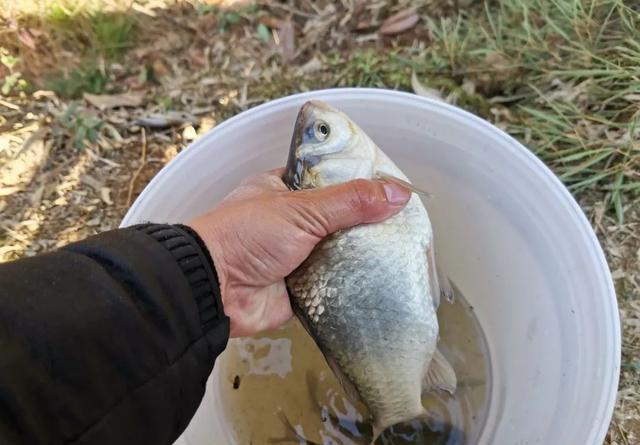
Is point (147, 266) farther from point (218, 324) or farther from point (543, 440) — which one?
point (543, 440)

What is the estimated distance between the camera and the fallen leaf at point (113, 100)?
269 cm

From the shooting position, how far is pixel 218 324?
4.65ft

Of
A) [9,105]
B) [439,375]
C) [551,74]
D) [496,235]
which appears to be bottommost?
[439,375]

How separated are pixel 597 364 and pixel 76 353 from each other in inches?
48.5

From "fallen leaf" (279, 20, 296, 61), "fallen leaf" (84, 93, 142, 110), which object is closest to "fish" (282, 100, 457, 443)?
"fallen leaf" (279, 20, 296, 61)

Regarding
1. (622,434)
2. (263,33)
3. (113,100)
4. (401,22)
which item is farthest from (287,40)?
(622,434)

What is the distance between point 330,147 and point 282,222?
257 mm

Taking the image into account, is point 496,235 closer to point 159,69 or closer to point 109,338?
point 109,338

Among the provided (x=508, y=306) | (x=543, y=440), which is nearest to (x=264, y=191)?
(x=508, y=306)

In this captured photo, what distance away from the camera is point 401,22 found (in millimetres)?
2721

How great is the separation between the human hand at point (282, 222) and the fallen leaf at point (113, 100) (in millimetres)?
1255

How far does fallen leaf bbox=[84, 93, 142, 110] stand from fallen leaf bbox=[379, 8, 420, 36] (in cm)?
116

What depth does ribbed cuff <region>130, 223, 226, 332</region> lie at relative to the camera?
1.38 metres

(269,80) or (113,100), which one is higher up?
(113,100)
